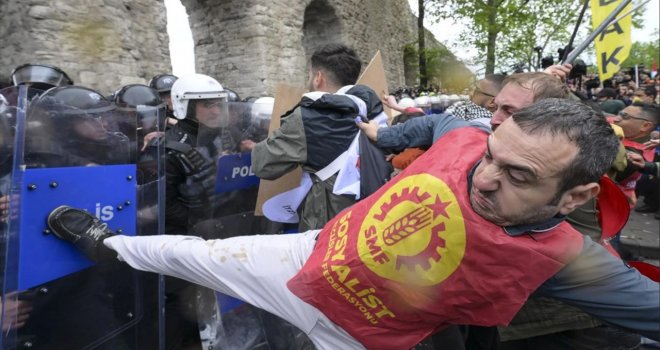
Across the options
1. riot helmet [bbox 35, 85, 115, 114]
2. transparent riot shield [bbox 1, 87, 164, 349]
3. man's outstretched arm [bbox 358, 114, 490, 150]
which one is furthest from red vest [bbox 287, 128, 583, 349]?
riot helmet [bbox 35, 85, 115, 114]

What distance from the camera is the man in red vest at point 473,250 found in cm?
104

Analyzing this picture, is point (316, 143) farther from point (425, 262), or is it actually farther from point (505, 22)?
point (505, 22)

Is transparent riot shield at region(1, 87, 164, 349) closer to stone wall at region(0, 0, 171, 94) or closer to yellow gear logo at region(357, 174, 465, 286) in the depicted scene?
yellow gear logo at region(357, 174, 465, 286)

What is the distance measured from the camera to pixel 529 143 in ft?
3.39

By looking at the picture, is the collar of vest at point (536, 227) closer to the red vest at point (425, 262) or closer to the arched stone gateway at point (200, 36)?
the red vest at point (425, 262)

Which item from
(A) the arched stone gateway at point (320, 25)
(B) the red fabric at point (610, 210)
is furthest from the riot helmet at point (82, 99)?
(A) the arched stone gateway at point (320, 25)

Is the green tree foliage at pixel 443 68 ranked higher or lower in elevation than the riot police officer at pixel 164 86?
higher

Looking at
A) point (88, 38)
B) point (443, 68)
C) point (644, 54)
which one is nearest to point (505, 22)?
point (443, 68)

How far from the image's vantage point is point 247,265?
144 cm

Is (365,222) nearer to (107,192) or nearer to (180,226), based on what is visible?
(107,192)

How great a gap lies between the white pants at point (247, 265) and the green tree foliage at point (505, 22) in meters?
13.1

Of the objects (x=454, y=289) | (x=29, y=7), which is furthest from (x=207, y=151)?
(x=29, y=7)

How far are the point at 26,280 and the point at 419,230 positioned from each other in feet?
4.36

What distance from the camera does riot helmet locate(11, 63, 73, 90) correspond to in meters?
3.42
